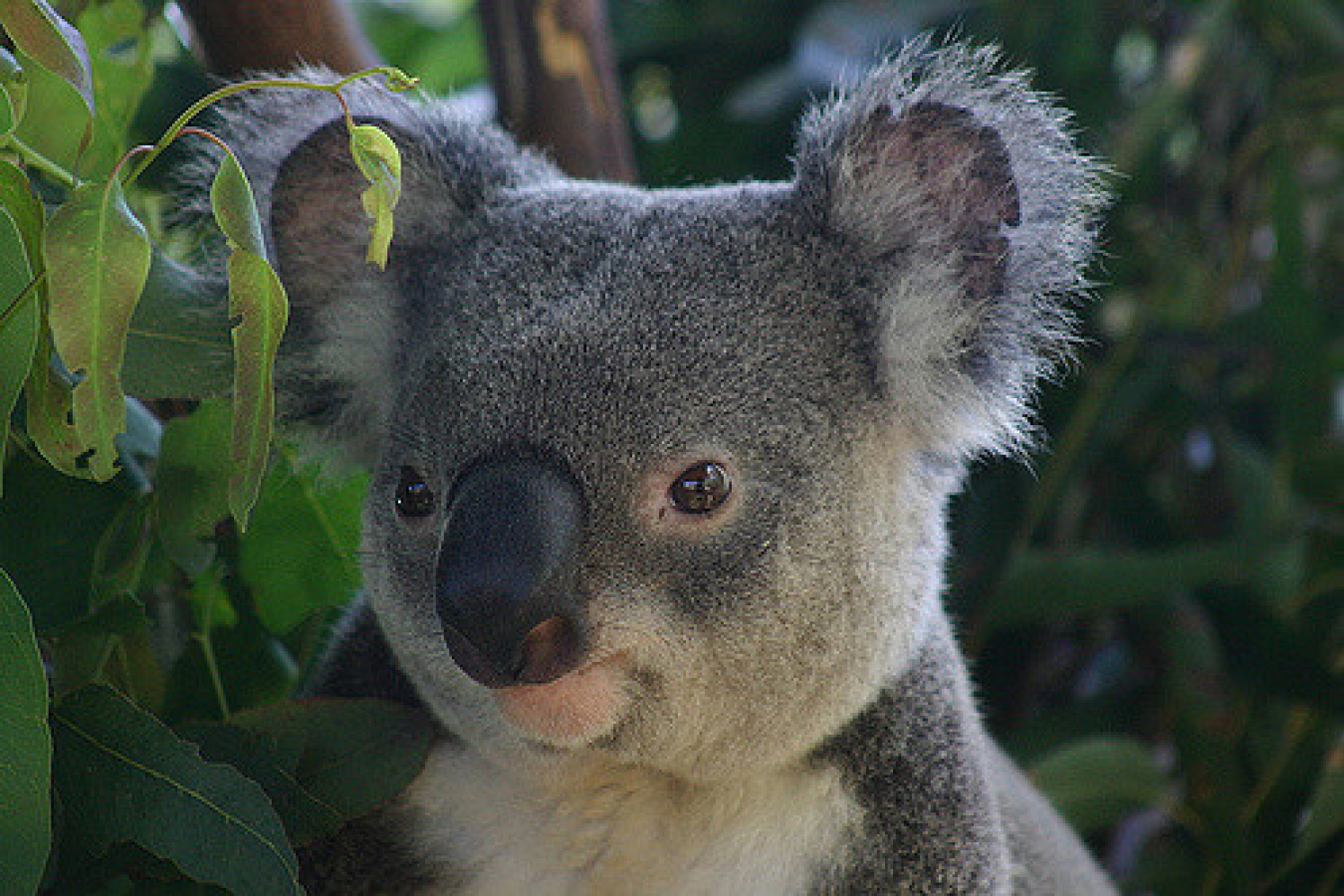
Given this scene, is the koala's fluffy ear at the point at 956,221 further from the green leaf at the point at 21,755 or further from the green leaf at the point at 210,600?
the green leaf at the point at 21,755

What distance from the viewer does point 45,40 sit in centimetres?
117

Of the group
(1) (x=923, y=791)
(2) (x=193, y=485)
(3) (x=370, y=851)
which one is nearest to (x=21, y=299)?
(2) (x=193, y=485)

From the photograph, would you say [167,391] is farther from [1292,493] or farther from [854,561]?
[1292,493]

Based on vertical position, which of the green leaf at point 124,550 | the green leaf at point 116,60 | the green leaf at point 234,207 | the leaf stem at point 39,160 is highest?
the green leaf at point 116,60

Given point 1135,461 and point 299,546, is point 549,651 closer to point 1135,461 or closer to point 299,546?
point 299,546

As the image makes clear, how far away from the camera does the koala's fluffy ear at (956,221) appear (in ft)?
5.29

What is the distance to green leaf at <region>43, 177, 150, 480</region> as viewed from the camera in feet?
3.52

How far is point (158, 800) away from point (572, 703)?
15.6 inches

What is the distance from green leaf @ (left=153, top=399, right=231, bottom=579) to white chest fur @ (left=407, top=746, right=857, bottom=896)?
42 centimetres

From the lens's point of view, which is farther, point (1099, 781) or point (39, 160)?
point (1099, 781)

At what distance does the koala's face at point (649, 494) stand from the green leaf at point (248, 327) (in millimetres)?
232

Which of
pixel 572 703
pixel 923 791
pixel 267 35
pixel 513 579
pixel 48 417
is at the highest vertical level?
pixel 267 35

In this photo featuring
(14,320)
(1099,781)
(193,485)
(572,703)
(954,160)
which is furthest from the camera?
(1099,781)

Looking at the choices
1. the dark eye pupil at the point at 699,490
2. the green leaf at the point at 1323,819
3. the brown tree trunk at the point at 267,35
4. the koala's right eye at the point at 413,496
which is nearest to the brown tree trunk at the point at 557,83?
the brown tree trunk at the point at 267,35
